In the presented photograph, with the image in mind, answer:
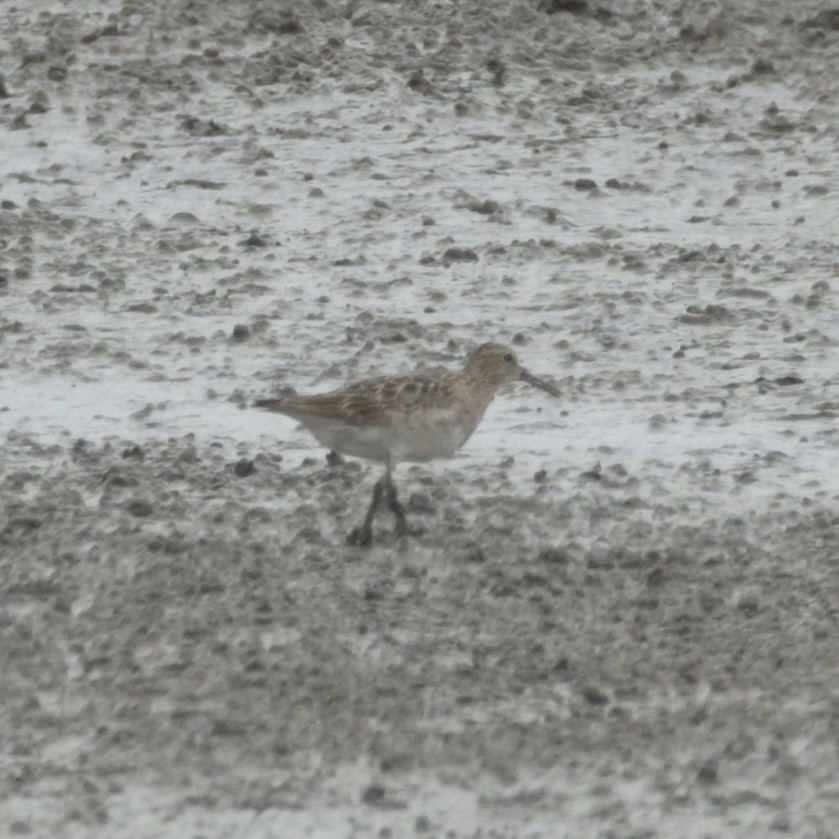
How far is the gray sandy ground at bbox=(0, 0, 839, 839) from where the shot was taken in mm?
7734

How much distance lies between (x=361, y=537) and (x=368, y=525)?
0.05 m

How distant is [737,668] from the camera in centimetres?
834

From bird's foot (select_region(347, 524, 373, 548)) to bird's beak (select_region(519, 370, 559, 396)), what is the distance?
1.30 m

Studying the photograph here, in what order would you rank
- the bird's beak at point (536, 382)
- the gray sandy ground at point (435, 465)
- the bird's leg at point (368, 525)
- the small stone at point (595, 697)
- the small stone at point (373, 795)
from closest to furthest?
the small stone at point (373, 795)
the gray sandy ground at point (435, 465)
the small stone at point (595, 697)
the bird's leg at point (368, 525)
the bird's beak at point (536, 382)

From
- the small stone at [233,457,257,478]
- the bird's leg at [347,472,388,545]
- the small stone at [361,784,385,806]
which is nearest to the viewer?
the small stone at [361,784,385,806]

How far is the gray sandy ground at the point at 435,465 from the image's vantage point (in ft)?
25.4

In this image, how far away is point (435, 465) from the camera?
10375mm

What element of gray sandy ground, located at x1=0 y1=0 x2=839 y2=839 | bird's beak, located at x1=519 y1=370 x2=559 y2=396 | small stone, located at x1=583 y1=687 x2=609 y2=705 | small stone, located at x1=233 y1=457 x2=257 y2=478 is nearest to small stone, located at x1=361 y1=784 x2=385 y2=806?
gray sandy ground, located at x1=0 y1=0 x2=839 y2=839

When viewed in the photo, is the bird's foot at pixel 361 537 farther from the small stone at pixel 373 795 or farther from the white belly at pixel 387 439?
the small stone at pixel 373 795

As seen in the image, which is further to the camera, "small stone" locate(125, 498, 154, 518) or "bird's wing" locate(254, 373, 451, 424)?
"small stone" locate(125, 498, 154, 518)

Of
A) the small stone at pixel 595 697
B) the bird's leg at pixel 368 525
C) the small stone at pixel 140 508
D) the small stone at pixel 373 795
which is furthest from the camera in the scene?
the small stone at pixel 140 508

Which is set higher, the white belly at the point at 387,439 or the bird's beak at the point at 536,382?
the white belly at the point at 387,439

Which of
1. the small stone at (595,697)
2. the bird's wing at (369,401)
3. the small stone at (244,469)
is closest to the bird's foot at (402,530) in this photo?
the bird's wing at (369,401)

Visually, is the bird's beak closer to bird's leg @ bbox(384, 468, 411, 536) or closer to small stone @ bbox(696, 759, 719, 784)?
bird's leg @ bbox(384, 468, 411, 536)
